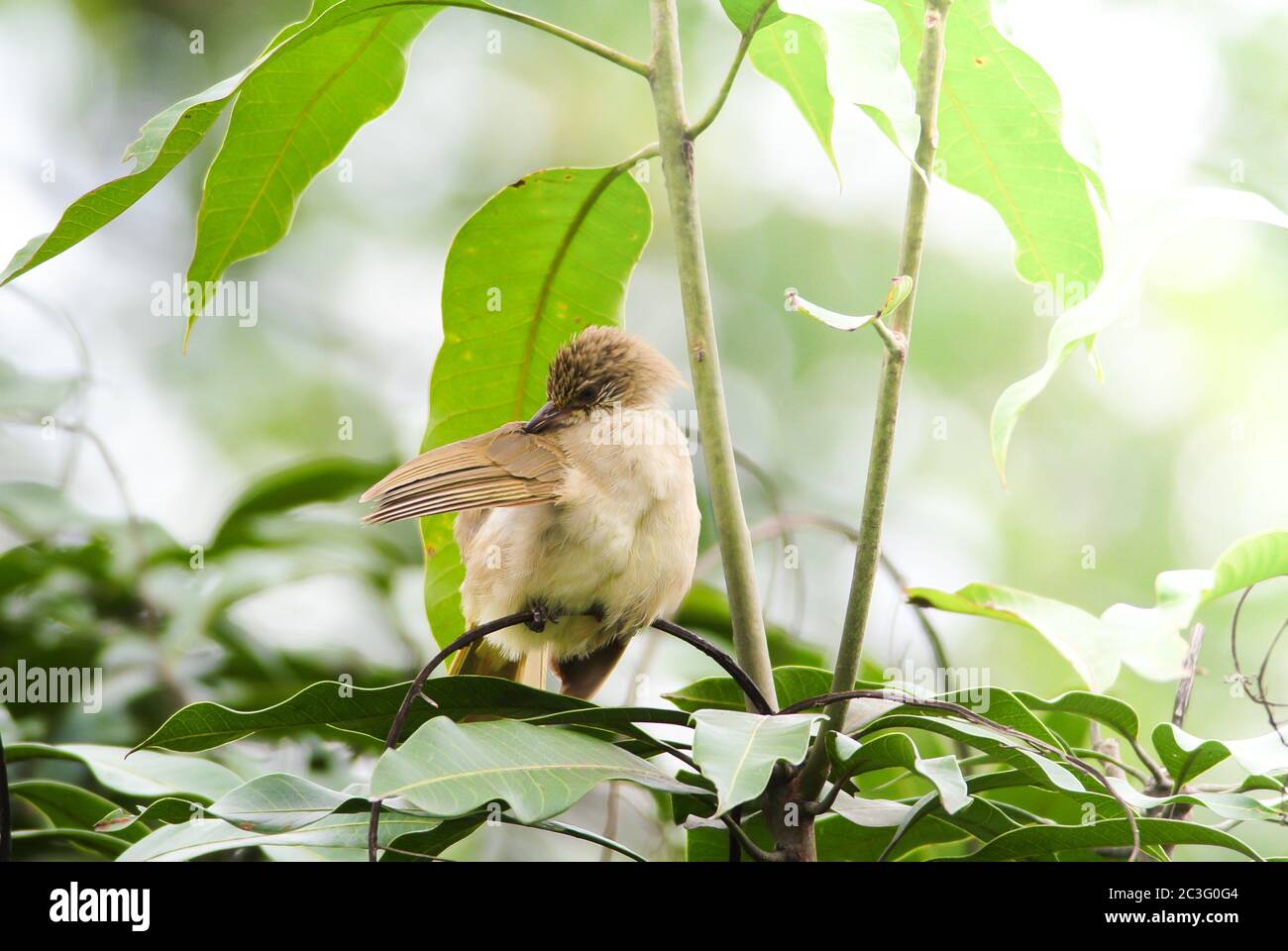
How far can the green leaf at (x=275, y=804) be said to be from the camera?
1033 mm

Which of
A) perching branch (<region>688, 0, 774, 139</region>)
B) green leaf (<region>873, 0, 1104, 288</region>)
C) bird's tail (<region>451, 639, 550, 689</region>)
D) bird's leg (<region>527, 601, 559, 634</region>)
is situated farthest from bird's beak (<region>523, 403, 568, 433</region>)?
green leaf (<region>873, 0, 1104, 288</region>)

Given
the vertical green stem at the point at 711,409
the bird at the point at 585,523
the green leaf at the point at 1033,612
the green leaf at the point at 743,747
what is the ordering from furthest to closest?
1. the bird at the point at 585,523
2. the green leaf at the point at 1033,612
3. the vertical green stem at the point at 711,409
4. the green leaf at the point at 743,747

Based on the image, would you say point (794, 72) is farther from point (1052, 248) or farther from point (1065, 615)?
point (1065, 615)

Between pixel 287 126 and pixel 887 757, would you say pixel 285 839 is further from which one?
pixel 287 126

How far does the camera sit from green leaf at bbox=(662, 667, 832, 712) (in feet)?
4.22

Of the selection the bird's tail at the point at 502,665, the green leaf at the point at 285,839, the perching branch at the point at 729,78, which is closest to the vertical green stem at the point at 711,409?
the perching branch at the point at 729,78

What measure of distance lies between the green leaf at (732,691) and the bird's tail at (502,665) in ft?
1.08

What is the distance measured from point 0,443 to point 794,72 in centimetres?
204

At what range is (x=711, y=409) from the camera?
1.13 m

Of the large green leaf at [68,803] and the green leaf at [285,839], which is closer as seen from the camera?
the green leaf at [285,839]

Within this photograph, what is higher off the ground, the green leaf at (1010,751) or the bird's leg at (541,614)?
the bird's leg at (541,614)

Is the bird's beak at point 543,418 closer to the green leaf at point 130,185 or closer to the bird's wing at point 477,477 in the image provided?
the bird's wing at point 477,477

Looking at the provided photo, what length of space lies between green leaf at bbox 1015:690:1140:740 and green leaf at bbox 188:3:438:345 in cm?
98

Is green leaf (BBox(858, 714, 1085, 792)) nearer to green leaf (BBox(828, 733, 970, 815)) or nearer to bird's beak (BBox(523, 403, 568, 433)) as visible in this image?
green leaf (BBox(828, 733, 970, 815))
